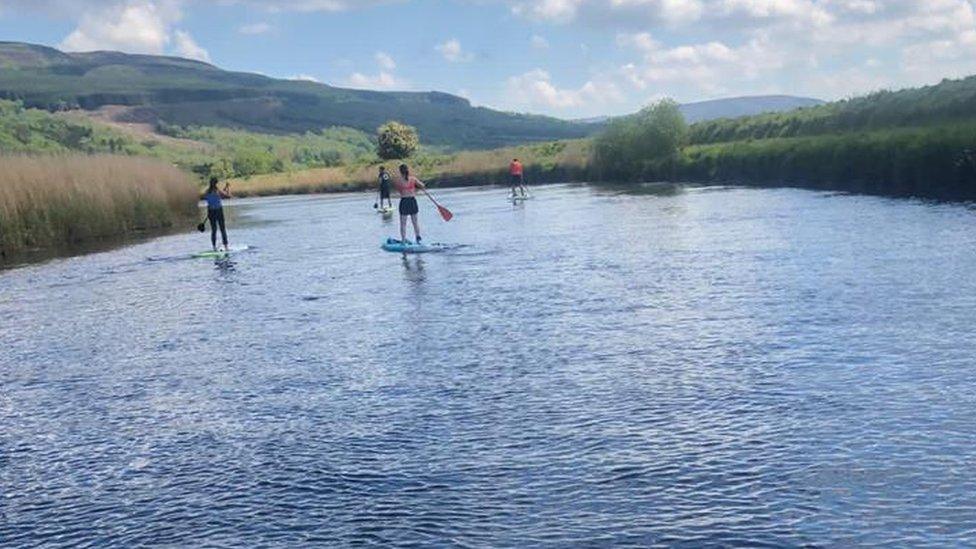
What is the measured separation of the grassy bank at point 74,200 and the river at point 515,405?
1217 centimetres

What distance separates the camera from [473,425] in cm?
1021

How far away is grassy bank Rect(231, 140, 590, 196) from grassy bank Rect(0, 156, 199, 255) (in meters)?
35.4

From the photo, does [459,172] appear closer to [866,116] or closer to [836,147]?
[866,116]


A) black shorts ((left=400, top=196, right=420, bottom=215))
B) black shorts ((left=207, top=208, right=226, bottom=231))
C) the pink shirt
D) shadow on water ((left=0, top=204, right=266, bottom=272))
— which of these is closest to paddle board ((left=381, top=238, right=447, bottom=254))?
black shorts ((left=400, top=196, right=420, bottom=215))

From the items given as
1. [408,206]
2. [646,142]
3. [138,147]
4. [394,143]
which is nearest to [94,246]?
[408,206]

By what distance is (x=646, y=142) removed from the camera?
67.2 meters

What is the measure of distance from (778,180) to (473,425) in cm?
4314

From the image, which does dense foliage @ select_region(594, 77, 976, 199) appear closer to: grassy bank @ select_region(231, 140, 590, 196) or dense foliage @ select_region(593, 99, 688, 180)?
dense foliage @ select_region(593, 99, 688, 180)

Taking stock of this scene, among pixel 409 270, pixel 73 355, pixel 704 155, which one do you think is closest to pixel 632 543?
pixel 73 355

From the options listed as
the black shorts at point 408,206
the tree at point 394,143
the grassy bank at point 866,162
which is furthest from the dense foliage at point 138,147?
the black shorts at point 408,206

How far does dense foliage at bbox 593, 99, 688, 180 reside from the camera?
6650cm

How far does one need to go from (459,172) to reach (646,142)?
23.5 meters

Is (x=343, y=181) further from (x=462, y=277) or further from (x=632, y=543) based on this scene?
(x=632, y=543)

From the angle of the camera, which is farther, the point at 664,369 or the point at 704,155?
the point at 704,155
